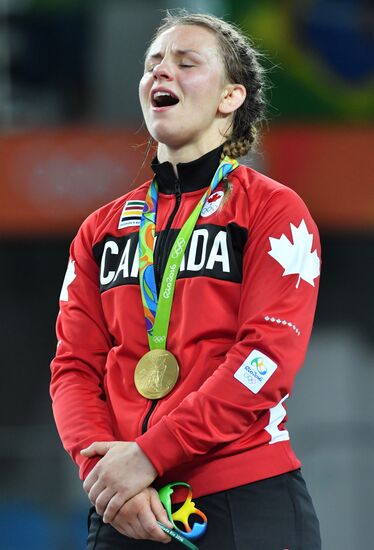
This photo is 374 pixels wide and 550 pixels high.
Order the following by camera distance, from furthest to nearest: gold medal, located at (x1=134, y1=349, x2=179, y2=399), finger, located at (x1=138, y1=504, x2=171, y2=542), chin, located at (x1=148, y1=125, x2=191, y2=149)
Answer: chin, located at (x1=148, y1=125, x2=191, y2=149) < gold medal, located at (x1=134, y1=349, x2=179, y2=399) < finger, located at (x1=138, y1=504, x2=171, y2=542)

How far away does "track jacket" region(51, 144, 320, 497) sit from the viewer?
2234 mm

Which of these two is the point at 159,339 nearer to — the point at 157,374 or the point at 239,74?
the point at 157,374

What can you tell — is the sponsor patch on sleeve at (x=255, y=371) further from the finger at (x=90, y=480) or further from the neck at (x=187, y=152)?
the neck at (x=187, y=152)

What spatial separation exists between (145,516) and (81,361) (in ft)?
1.39

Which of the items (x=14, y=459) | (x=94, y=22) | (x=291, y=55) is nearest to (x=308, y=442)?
(x=14, y=459)

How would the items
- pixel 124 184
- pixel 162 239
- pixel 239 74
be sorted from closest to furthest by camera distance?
pixel 162 239 → pixel 239 74 → pixel 124 184

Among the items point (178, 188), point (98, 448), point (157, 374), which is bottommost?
point (98, 448)

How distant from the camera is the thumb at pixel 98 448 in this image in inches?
88.8

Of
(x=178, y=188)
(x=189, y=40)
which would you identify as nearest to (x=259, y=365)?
(x=178, y=188)

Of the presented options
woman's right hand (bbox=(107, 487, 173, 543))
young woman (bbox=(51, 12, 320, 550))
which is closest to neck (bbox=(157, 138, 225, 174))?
young woman (bbox=(51, 12, 320, 550))

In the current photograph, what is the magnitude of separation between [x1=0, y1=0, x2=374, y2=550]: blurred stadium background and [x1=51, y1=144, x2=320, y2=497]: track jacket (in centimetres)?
415

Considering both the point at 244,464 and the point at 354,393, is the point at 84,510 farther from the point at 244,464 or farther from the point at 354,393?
the point at 244,464

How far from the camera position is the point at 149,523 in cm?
217

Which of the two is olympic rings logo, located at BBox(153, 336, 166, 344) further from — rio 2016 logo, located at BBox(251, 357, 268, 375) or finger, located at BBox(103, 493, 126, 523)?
finger, located at BBox(103, 493, 126, 523)
